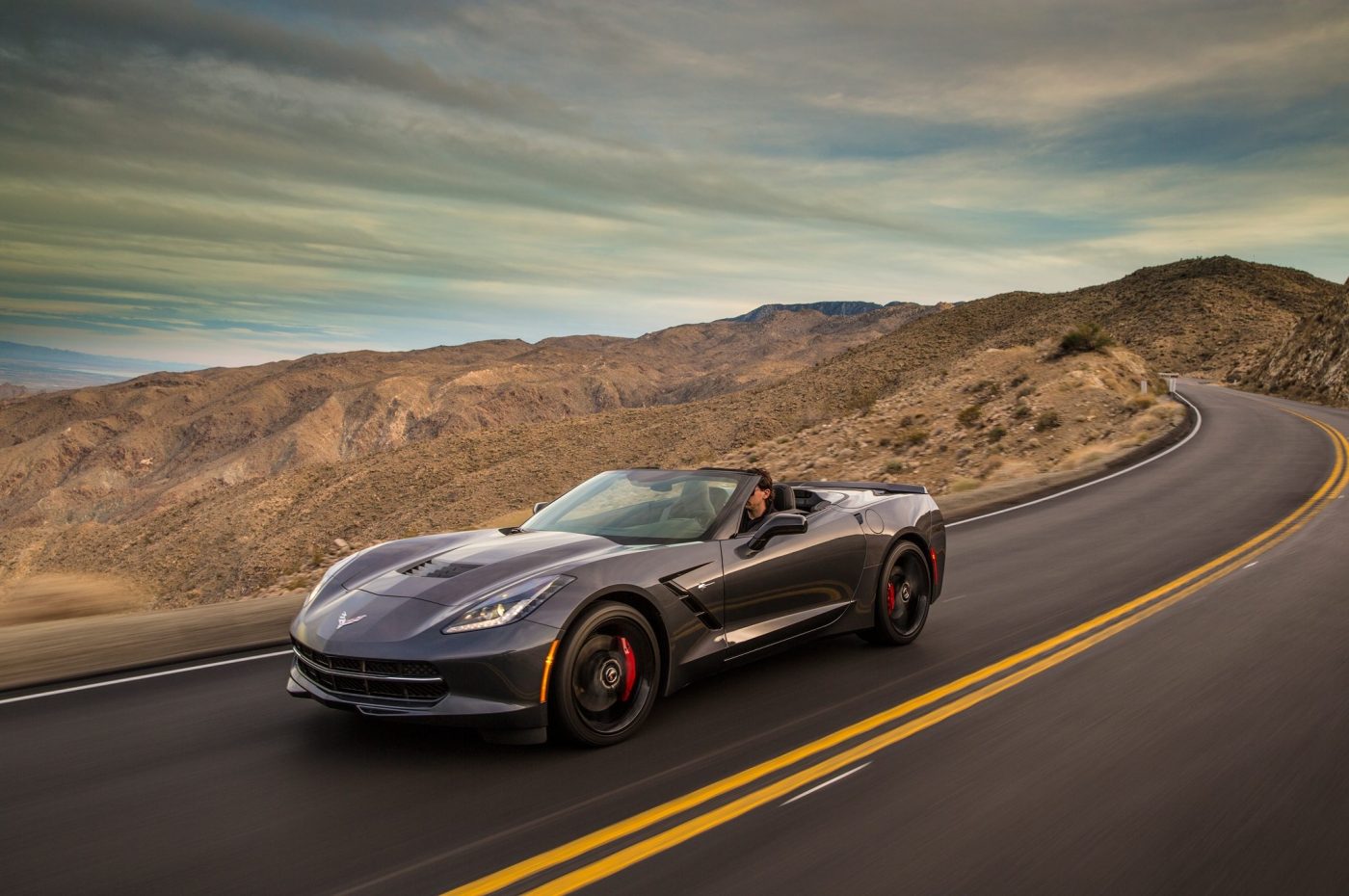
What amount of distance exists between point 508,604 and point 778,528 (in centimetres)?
174

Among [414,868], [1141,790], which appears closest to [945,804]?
[1141,790]

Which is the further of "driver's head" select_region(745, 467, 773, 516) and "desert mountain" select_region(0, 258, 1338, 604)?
"desert mountain" select_region(0, 258, 1338, 604)

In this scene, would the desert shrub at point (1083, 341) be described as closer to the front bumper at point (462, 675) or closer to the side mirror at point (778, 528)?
the side mirror at point (778, 528)

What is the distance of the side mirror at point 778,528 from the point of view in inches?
216

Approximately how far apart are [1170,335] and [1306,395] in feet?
99.6

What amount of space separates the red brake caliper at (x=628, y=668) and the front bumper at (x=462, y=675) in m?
0.49

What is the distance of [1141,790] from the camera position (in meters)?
4.19

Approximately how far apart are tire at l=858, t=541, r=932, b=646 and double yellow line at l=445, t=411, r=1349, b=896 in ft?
2.27

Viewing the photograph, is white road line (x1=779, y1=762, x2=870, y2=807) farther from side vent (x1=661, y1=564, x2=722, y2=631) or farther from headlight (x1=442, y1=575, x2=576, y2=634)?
headlight (x1=442, y1=575, x2=576, y2=634)

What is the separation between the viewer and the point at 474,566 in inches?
190

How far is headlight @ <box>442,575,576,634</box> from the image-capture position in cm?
434

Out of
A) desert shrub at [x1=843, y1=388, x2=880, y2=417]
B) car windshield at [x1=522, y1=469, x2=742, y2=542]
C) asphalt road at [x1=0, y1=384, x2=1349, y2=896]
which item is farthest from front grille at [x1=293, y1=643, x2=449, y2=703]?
desert shrub at [x1=843, y1=388, x2=880, y2=417]

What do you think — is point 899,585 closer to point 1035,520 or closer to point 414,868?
point 414,868

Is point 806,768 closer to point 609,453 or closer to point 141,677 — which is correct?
point 141,677
